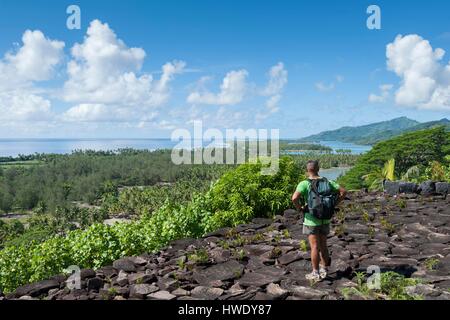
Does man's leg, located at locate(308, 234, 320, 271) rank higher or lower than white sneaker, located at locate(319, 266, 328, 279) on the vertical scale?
higher

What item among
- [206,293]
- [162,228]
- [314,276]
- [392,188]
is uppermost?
[392,188]

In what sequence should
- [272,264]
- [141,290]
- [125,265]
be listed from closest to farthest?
[141,290], [272,264], [125,265]

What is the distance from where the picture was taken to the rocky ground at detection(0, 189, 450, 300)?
5750mm

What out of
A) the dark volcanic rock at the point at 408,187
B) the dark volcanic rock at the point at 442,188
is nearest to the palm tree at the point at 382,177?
the dark volcanic rock at the point at 408,187

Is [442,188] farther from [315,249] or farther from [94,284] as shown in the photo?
[94,284]

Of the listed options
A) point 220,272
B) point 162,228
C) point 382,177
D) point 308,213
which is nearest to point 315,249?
point 308,213

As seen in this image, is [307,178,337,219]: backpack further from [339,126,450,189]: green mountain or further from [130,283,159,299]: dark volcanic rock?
[339,126,450,189]: green mountain

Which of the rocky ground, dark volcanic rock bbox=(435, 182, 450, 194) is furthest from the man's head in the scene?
dark volcanic rock bbox=(435, 182, 450, 194)

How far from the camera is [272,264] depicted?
696 cm

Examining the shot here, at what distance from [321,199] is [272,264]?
169 centimetres
